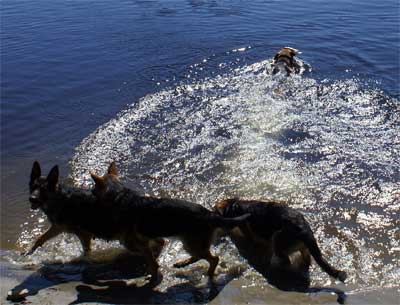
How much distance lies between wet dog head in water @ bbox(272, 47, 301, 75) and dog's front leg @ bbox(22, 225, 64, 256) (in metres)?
7.54

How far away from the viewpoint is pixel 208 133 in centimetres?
951

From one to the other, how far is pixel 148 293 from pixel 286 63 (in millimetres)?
8220

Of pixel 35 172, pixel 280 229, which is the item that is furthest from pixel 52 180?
pixel 280 229

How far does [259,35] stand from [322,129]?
7.13m

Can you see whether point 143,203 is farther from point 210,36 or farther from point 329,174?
point 210,36

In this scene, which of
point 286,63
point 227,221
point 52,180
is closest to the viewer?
point 227,221

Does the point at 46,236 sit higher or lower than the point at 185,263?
higher

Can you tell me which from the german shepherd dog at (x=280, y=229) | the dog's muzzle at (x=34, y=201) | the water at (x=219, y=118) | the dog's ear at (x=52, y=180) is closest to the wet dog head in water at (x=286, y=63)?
the water at (x=219, y=118)

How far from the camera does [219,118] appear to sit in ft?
33.1

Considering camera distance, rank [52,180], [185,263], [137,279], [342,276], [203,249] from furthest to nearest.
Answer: [52,180] → [185,263] → [137,279] → [203,249] → [342,276]

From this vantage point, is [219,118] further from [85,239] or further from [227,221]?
[227,221]

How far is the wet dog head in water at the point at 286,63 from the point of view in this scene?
12223mm

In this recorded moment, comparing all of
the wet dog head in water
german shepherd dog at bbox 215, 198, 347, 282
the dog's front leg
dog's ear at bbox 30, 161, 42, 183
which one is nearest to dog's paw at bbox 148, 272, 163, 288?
german shepherd dog at bbox 215, 198, 347, 282

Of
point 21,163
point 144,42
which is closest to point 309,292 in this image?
point 21,163
